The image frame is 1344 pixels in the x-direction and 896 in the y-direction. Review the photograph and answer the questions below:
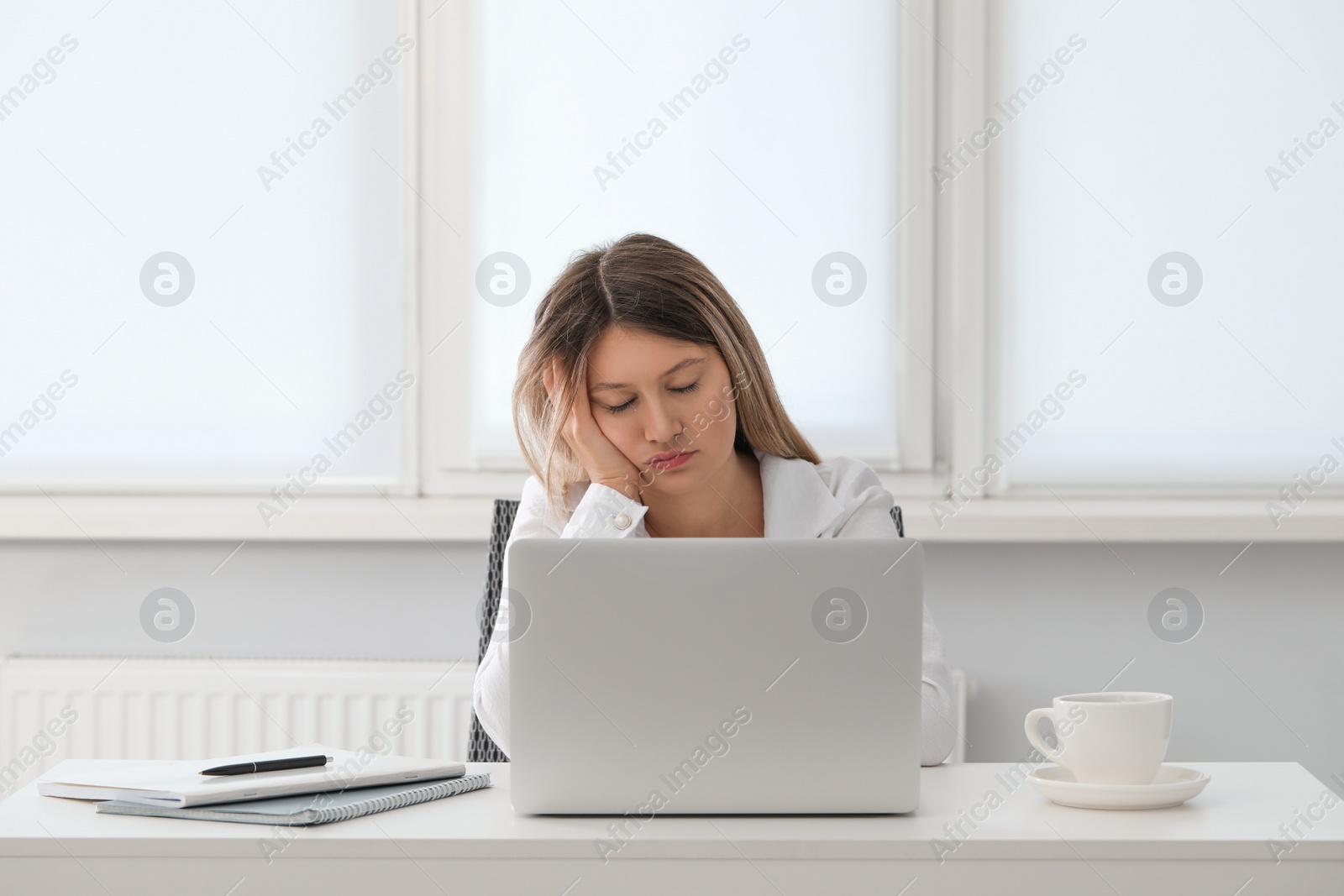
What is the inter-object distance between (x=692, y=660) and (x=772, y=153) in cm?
158

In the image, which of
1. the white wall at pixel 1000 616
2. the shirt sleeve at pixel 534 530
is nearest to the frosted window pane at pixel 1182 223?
the white wall at pixel 1000 616

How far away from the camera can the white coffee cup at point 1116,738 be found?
1.02 metres

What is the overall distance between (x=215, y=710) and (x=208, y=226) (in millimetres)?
922

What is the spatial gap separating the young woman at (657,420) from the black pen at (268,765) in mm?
482

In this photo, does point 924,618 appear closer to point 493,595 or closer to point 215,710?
point 493,595

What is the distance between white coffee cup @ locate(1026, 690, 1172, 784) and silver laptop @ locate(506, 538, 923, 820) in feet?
0.55

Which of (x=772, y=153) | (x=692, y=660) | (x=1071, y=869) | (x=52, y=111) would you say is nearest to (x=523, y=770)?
(x=692, y=660)

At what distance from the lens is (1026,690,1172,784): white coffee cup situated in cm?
102

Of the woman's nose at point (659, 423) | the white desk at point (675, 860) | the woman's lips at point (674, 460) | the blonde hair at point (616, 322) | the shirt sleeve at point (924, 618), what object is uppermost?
the blonde hair at point (616, 322)

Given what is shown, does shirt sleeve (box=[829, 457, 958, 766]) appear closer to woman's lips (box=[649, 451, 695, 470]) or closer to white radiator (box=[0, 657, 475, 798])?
woman's lips (box=[649, 451, 695, 470])

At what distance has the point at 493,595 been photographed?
165cm

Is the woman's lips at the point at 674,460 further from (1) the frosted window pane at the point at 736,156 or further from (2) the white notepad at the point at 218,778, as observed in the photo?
(1) the frosted window pane at the point at 736,156

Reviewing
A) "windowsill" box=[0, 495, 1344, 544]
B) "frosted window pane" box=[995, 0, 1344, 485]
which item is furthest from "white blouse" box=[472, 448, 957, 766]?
"frosted window pane" box=[995, 0, 1344, 485]

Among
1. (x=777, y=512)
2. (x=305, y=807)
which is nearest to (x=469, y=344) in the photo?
(x=777, y=512)
